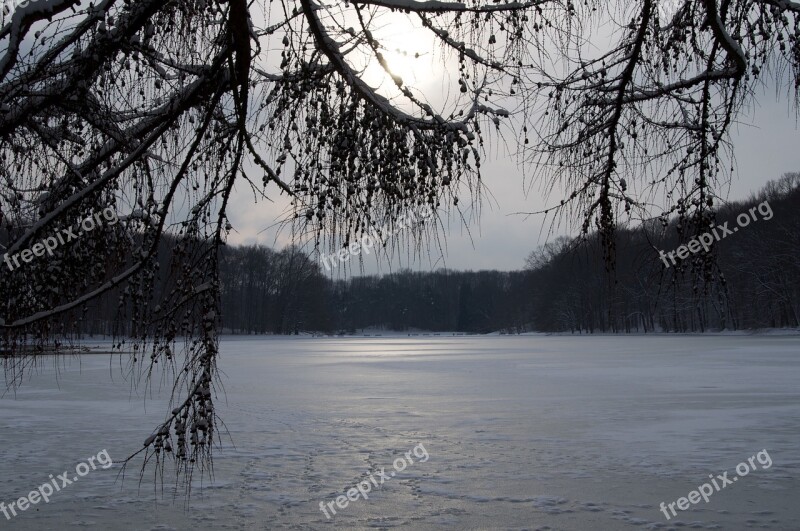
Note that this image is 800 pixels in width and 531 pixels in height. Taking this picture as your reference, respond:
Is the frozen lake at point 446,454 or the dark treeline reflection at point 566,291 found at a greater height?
the dark treeline reflection at point 566,291

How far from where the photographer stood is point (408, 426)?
8695mm

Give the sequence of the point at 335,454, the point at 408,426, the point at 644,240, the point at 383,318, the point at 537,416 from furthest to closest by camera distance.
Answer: the point at 383,318, the point at 537,416, the point at 408,426, the point at 335,454, the point at 644,240

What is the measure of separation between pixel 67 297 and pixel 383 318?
351 feet

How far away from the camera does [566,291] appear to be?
77.6 metres

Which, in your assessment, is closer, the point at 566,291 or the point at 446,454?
the point at 446,454

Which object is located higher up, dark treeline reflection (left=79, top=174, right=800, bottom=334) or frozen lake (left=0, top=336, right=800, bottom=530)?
dark treeline reflection (left=79, top=174, right=800, bottom=334)

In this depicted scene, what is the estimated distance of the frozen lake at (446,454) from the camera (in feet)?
16.0

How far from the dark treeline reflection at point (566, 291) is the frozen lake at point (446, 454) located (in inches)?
53.4

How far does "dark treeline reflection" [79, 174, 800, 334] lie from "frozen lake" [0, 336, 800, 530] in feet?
4.45

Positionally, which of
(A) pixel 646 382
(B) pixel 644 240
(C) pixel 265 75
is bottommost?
(A) pixel 646 382

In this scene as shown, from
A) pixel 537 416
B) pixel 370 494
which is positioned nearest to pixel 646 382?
pixel 537 416

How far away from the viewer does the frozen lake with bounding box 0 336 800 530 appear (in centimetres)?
487

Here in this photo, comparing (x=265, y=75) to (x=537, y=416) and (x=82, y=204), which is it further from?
(x=537, y=416)

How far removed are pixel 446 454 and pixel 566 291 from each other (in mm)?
72874
